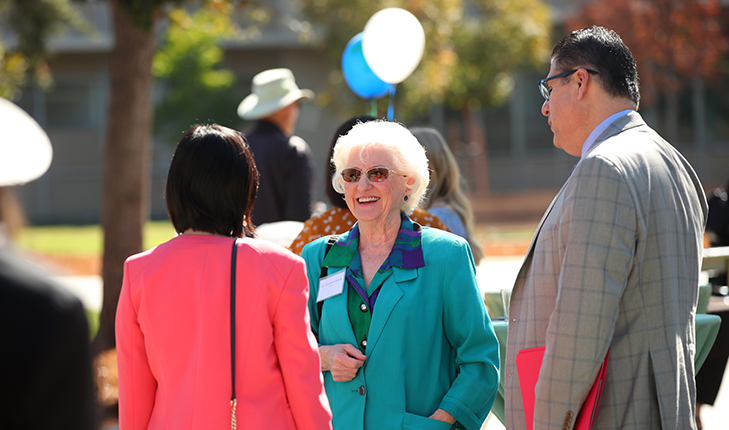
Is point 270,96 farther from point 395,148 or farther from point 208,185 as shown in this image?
point 208,185

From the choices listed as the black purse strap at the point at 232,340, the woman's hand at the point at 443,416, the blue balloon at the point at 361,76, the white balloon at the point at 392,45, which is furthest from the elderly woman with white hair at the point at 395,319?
the blue balloon at the point at 361,76

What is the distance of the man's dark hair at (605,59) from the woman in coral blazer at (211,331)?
3.61 feet

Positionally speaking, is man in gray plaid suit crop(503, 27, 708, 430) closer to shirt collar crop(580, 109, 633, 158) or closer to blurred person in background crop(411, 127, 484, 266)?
shirt collar crop(580, 109, 633, 158)

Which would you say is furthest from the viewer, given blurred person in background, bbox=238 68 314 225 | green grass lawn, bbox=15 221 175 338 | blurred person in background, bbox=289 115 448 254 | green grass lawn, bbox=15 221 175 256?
green grass lawn, bbox=15 221 175 256

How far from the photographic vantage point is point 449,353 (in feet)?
8.77

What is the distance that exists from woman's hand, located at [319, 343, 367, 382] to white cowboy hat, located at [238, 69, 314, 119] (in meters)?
3.22

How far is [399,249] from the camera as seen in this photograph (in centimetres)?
273

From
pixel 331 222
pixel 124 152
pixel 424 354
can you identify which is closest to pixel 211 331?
pixel 424 354

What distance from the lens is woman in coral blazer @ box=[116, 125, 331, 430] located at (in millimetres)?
2086

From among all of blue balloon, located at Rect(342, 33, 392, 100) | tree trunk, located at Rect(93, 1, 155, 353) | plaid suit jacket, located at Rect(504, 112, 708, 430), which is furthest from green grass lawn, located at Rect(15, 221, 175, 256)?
plaid suit jacket, located at Rect(504, 112, 708, 430)

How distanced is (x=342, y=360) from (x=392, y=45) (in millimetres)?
3104

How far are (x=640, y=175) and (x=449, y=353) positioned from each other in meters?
0.99

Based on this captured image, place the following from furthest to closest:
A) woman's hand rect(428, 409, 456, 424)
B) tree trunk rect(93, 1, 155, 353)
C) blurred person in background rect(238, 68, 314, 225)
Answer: tree trunk rect(93, 1, 155, 353) < blurred person in background rect(238, 68, 314, 225) < woman's hand rect(428, 409, 456, 424)

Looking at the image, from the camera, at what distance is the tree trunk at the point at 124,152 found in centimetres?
729
